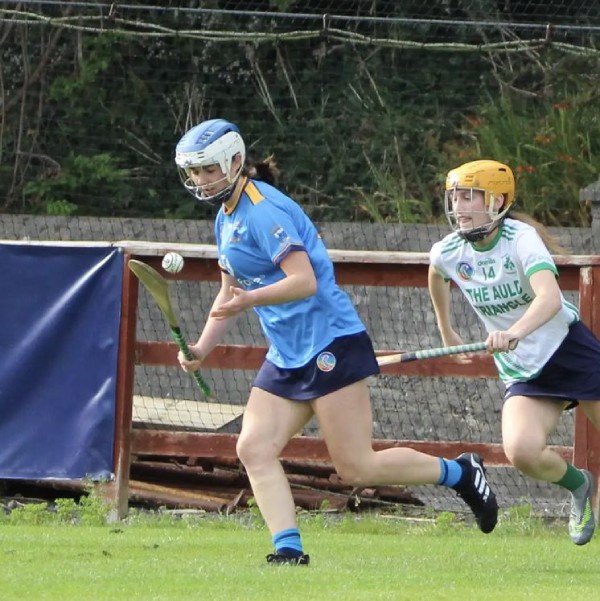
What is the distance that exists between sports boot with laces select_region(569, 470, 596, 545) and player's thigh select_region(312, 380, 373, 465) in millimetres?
1219

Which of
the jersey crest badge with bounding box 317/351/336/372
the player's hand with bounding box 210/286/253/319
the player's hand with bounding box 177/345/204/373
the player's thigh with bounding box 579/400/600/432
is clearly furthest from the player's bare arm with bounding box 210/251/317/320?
the player's thigh with bounding box 579/400/600/432

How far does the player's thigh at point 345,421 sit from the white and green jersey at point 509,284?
76 centimetres

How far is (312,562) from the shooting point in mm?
6836

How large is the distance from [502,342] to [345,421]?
0.74 meters

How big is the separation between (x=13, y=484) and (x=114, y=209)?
18.7 feet

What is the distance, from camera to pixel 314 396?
6539 millimetres

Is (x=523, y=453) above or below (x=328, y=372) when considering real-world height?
below

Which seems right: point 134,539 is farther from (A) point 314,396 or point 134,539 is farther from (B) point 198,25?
(B) point 198,25

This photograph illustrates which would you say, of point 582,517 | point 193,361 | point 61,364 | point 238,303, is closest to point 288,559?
point 193,361

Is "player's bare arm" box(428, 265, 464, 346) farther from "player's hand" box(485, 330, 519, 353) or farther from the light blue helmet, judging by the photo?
the light blue helmet

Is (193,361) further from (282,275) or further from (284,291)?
(284,291)

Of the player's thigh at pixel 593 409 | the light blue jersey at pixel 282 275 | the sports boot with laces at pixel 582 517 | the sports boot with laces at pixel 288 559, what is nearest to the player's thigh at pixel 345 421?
the light blue jersey at pixel 282 275

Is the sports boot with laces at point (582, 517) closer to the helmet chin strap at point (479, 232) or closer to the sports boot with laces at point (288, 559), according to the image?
the helmet chin strap at point (479, 232)

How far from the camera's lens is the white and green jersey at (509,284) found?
6.81m
